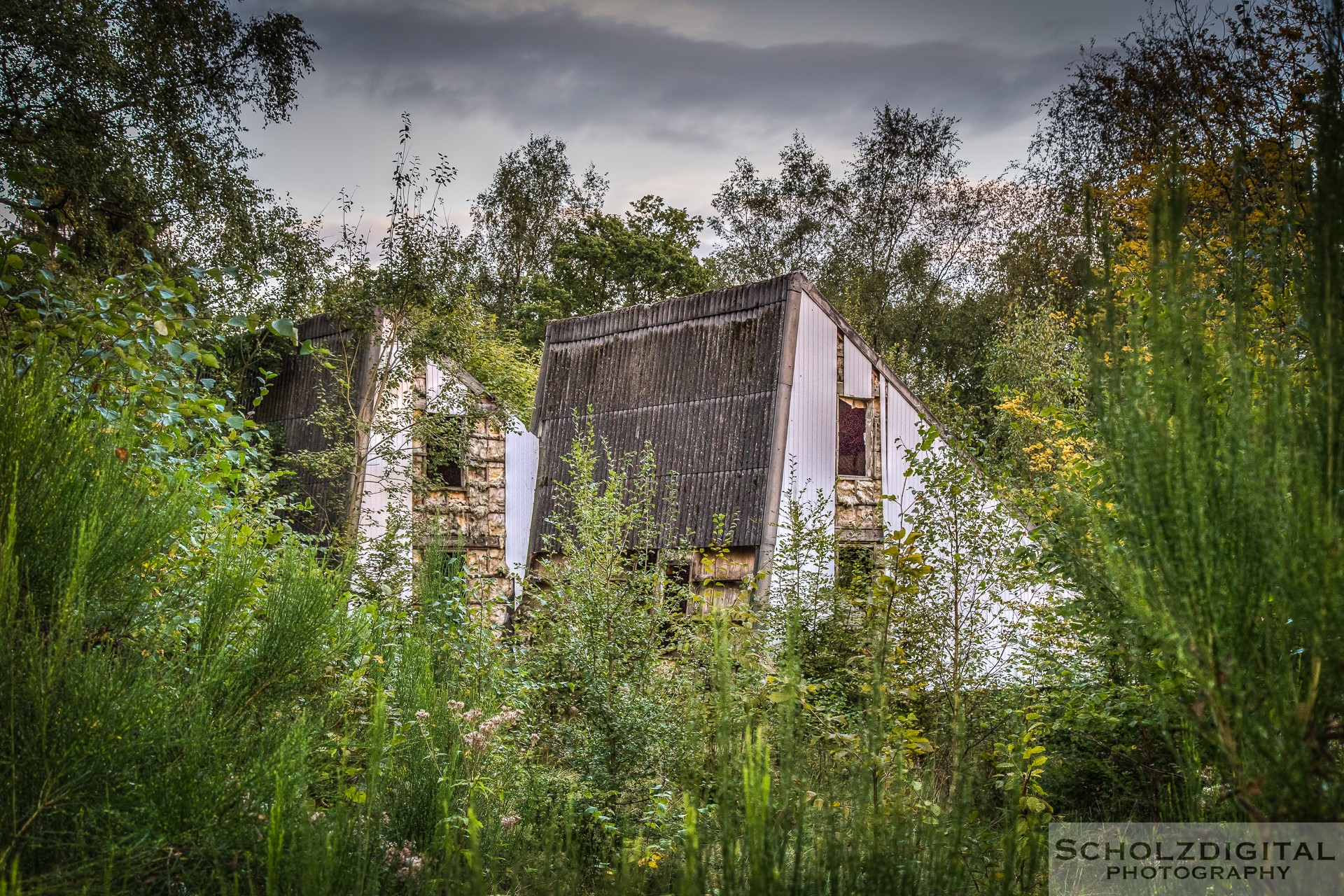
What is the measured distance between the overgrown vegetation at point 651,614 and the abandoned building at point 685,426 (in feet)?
2.30

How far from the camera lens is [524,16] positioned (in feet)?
28.1

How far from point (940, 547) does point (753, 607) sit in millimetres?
1782

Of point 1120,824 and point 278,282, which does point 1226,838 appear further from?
point 278,282

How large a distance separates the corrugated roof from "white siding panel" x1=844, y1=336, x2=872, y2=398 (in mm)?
1373

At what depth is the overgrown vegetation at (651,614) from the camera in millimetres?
1628

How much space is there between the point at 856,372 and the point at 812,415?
1.08 meters

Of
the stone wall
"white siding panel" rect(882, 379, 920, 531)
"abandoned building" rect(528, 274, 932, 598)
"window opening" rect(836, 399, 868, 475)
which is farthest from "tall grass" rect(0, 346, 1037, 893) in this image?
the stone wall

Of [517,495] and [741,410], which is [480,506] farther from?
[741,410]

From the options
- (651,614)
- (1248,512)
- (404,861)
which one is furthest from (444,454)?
(1248,512)

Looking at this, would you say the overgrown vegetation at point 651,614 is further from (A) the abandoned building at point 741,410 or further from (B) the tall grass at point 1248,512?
(A) the abandoned building at point 741,410

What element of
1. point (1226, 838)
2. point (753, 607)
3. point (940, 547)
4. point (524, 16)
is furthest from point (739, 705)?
point (524, 16)

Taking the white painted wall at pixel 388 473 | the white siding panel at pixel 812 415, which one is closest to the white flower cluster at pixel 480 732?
the white siding panel at pixel 812 415

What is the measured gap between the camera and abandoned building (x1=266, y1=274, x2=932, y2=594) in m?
9.93

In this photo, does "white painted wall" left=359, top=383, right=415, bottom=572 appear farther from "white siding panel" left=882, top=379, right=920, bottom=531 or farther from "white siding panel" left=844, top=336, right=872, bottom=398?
"white siding panel" left=882, top=379, right=920, bottom=531
